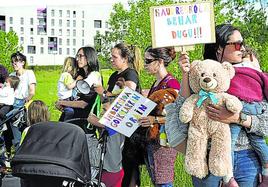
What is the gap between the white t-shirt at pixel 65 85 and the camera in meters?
7.00

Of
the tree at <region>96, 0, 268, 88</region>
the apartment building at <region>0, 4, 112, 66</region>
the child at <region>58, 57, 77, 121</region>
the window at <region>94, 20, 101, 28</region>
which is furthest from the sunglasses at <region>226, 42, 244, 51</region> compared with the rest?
the window at <region>94, 20, 101, 28</region>

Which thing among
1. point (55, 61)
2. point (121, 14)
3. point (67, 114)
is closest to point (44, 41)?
point (55, 61)

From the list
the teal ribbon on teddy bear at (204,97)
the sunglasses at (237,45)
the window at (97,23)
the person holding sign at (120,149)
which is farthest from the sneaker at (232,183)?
the window at (97,23)

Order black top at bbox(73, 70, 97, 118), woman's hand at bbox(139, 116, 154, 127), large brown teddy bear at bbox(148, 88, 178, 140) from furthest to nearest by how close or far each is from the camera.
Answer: black top at bbox(73, 70, 97, 118) → woman's hand at bbox(139, 116, 154, 127) → large brown teddy bear at bbox(148, 88, 178, 140)

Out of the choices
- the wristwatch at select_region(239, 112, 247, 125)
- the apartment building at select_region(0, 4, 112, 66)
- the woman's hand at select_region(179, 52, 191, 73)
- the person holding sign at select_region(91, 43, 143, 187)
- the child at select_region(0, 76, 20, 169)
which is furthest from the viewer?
the apartment building at select_region(0, 4, 112, 66)

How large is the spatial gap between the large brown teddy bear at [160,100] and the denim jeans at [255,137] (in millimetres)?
1255

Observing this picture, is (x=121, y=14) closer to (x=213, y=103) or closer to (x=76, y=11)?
(x=213, y=103)

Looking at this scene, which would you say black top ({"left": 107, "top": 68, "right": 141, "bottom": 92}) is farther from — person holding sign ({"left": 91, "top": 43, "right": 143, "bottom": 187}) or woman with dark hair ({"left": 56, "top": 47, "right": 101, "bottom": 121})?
woman with dark hair ({"left": 56, "top": 47, "right": 101, "bottom": 121})

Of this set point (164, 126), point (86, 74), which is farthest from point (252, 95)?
point (86, 74)

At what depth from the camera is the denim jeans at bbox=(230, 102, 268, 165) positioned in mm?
3197

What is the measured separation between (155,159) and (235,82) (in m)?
1.63

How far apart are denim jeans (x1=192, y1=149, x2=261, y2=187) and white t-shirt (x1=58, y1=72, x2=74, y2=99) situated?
399 centimetres

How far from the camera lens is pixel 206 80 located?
125 inches

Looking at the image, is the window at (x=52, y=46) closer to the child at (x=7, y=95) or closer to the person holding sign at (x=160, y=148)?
the child at (x=7, y=95)
